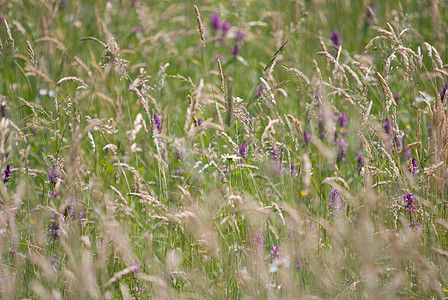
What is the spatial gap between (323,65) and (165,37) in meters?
1.23

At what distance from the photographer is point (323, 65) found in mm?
4109

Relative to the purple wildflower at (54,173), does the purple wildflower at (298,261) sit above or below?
below

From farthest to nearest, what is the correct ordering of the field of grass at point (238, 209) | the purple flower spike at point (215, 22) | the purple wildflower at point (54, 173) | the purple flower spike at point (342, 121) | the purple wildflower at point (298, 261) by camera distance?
the purple flower spike at point (215, 22) < the purple flower spike at point (342, 121) < the purple wildflower at point (54, 173) < the purple wildflower at point (298, 261) < the field of grass at point (238, 209)

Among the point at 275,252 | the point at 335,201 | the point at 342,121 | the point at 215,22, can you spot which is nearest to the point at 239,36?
the point at 215,22

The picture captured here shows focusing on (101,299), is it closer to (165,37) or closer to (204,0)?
(165,37)

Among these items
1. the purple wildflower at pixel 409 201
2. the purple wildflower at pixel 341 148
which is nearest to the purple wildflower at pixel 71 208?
the purple wildflower at pixel 409 201

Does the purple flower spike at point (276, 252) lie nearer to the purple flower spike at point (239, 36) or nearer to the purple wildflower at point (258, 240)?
the purple wildflower at point (258, 240)

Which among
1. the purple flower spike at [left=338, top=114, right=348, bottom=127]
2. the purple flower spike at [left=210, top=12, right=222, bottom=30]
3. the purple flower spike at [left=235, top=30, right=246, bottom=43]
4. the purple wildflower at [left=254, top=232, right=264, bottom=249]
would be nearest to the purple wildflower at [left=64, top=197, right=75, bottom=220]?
the purple wildflower at [left=254, top=232, right=264, bottom=249]

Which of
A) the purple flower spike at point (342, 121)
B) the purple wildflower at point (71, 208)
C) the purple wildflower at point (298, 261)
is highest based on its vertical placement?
the purple wildflower at point (71, 208)

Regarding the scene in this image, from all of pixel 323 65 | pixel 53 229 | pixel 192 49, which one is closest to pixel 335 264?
pixel 53 229

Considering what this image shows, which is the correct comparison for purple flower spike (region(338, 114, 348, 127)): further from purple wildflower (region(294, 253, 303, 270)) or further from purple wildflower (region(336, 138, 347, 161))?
purple wildflower (region(294, 253, 303, 270))

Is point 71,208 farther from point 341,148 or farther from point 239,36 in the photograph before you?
point 239,36

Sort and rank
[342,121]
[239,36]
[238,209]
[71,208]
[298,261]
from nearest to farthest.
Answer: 1. [238,209]
2. [298,261]
3. [71,208]
4. [342,121]
5. [239,36]

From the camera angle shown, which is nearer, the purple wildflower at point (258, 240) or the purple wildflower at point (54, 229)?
the purple wildflower at point (258, 240)
